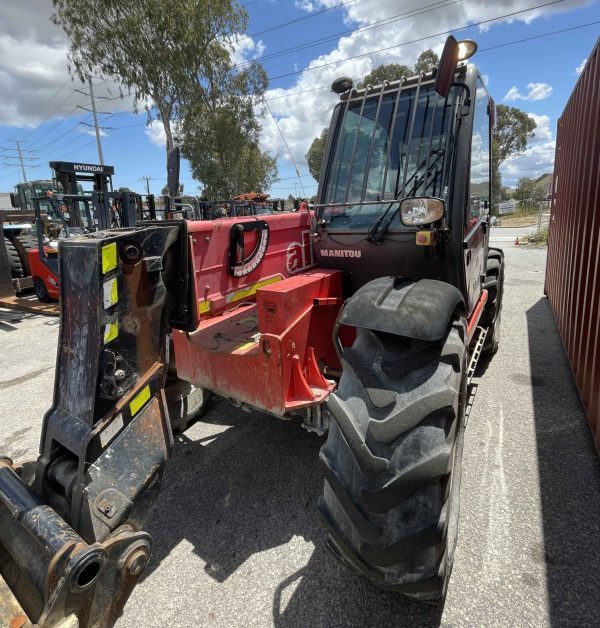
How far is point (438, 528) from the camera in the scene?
1.62 metres

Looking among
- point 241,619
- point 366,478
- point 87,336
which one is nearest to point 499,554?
point 366,478

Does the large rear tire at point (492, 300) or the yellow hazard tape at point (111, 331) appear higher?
the yellow hazard tape at point (111, 331)

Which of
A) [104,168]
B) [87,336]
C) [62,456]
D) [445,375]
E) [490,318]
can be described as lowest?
[490,318]

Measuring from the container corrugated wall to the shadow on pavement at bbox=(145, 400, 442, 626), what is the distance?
7.26ft

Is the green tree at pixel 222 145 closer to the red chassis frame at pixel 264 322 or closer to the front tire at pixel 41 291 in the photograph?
the front tire at pixel 41 291

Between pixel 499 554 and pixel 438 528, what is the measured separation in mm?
944

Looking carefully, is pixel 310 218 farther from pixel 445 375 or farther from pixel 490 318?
pixel 490 318

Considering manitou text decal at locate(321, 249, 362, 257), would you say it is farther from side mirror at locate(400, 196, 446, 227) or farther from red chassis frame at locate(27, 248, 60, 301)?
red chassis frame at locate(27, 248, 60, 301)

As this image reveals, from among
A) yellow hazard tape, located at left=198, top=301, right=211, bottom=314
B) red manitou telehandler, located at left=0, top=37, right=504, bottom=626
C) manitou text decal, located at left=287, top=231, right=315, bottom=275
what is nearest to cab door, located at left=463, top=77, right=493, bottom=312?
red manitou telehandler, located at left=0, top=37, right=504, bottom=626

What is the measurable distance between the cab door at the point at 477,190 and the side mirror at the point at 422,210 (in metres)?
0.43

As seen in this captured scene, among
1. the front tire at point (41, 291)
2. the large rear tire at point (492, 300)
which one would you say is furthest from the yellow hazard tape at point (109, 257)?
the front tire at point (41, 291)

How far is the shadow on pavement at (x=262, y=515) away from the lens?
77.7 inches

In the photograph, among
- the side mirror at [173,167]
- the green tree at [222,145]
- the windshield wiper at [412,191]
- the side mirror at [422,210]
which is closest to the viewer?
the side mirror at [422,210]

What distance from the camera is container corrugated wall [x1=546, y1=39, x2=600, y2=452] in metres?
3.63
